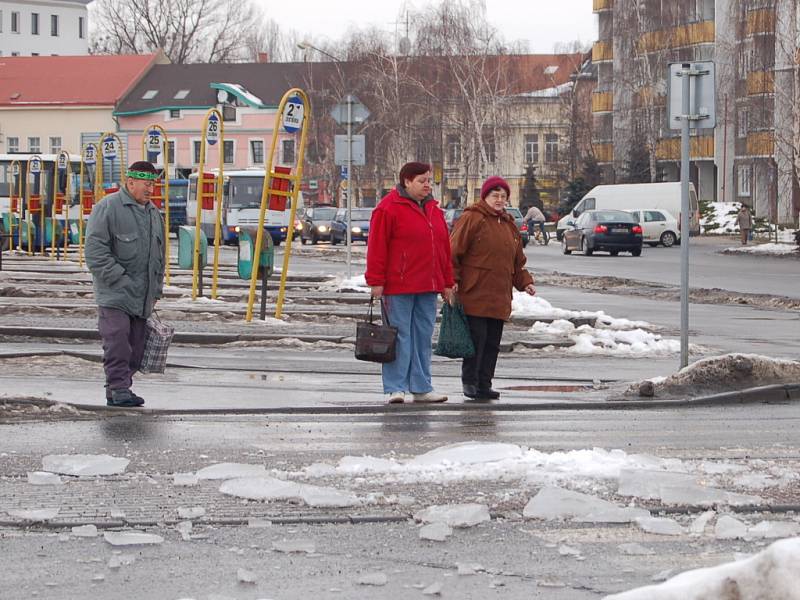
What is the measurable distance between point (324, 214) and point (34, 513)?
59043mm

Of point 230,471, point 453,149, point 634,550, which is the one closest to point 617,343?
point 230,471

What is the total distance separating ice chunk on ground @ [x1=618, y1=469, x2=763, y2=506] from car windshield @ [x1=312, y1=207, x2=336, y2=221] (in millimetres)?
57845

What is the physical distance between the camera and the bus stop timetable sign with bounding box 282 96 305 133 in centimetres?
1933

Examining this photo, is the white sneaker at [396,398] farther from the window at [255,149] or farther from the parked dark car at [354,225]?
the window at [255,149]

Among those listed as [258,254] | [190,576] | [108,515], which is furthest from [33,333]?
[190,576]

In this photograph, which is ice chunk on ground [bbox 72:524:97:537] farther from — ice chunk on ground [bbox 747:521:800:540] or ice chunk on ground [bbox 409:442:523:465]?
ice chunk on ground [bbox 747:521:800:540]

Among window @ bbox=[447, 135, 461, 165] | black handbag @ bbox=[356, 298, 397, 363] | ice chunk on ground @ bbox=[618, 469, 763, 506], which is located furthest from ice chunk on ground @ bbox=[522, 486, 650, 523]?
window @ bbox=[447, 135, 461, 165]

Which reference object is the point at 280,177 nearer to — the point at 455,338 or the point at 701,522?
the point at 455,338

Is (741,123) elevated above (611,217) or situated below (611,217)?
above

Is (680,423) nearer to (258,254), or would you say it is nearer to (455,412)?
(455,412)

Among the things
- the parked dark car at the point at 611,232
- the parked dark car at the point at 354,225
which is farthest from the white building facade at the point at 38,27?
the parked dark car at the point at 611,232

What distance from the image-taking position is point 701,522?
700 cm

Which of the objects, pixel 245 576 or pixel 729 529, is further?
pixel 729 529

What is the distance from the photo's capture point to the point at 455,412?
11.6 meters
